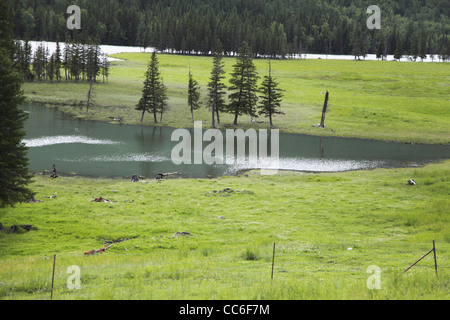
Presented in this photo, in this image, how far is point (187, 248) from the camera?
28359 millimetres

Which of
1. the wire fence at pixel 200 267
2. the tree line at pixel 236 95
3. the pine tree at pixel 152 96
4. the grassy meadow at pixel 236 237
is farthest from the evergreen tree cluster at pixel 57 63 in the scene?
the wire fence at pixel 200 267

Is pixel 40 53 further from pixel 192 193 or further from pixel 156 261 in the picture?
pixel 156 261

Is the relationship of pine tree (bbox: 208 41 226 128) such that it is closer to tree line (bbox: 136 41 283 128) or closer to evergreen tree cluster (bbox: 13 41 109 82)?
tree line (bbox: 136 41 283 128)

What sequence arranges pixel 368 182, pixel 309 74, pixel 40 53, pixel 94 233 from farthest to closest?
pixel 309 74, pixel 40 53, pixel 368 182, pixel 94 233

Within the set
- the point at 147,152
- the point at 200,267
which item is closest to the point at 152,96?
the point at 147,152

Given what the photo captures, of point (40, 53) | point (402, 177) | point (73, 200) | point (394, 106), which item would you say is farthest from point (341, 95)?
point (73, 200)

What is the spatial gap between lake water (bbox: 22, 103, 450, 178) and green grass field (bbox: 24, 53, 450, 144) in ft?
24.2

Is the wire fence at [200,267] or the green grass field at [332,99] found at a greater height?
the green grass field at [332,99]

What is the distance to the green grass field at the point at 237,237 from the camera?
16734 millimetres

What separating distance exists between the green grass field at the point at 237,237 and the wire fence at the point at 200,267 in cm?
7

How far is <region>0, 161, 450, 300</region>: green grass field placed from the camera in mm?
16734

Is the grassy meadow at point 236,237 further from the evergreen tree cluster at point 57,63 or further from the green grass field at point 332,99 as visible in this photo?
the evergreen tree cluster at point 57,63

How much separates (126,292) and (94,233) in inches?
664

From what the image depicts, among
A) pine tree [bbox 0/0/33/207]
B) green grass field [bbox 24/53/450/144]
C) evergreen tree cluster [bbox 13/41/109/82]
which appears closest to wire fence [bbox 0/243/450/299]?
pine tree [bbox 0/0/33/207]
